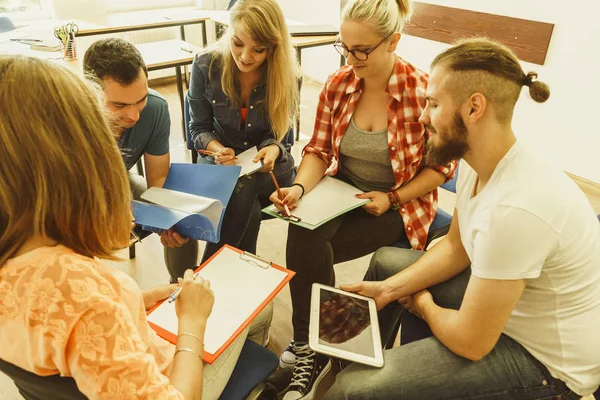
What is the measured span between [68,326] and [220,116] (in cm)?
136

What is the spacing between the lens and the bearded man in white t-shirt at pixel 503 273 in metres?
0.99

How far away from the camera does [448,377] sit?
109 cm

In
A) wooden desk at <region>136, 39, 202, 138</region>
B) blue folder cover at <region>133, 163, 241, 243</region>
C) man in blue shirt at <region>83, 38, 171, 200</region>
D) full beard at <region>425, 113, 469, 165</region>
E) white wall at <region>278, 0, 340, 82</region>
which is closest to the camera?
full beard at <region>425, 113, 469, 165</region>

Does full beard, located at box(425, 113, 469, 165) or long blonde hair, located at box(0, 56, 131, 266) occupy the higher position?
long blonde hair, located at box(0, 56, 131, 266)

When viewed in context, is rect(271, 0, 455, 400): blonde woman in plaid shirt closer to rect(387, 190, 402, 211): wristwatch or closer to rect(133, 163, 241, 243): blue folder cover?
rect(387, 190, 402, 211): wristwatch

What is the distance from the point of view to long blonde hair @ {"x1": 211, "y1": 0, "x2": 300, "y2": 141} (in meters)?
1.66

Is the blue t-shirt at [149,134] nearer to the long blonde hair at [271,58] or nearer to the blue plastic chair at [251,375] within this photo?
the long blonde hair at [271,58]

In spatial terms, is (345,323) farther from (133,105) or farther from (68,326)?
(133,105)

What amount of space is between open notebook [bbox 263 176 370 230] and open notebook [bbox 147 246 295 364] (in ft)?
0.80

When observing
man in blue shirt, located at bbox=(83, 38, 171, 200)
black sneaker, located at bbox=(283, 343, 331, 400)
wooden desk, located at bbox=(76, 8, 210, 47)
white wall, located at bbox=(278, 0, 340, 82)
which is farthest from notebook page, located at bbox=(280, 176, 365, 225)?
white wall, located at bbox=(278, 0, 340, 82)

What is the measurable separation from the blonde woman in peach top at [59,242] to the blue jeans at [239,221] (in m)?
0.99

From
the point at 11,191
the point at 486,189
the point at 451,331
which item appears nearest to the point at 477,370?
the point at 451,331

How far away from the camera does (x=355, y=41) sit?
1510mm

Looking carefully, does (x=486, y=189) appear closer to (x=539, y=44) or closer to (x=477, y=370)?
(x=477, y=370)
